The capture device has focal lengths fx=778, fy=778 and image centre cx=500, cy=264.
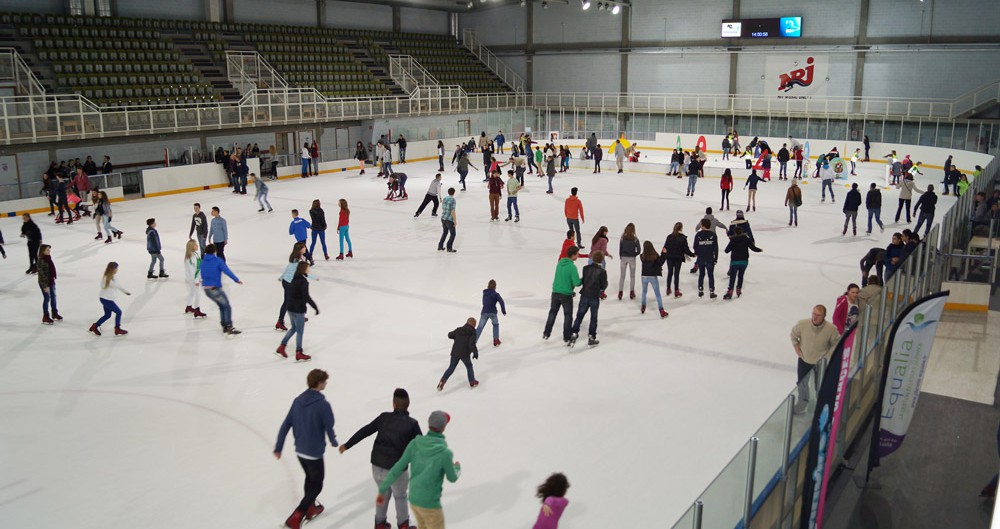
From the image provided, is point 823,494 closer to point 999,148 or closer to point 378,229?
point 378,229

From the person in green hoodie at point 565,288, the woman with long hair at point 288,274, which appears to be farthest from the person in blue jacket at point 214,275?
the person in green hoodie at point 565,288

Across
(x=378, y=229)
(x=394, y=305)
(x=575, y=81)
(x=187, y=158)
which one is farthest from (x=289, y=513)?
(x=575, y=81)

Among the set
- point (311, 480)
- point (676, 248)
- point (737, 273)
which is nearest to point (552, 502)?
point (311, 480)

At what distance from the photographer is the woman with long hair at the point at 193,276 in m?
12.2

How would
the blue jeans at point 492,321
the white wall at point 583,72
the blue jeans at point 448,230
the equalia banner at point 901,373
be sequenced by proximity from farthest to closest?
the white wall at point 583,72, the blue jeans at point 448,230, the blue jeans at point 492,321, the equalia banner at point 901,373

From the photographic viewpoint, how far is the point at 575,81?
160 ft

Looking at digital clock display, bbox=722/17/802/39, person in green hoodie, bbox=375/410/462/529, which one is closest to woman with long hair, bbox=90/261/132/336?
person in green hoodie, bbox=375/410/462/529

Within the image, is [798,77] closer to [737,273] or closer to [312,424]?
[737,273]

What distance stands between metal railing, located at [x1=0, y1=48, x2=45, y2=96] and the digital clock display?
105 feet

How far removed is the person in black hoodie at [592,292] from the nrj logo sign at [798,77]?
32671mm

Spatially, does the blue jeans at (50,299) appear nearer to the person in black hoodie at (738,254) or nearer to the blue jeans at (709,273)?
the blue jeans at (709,273)

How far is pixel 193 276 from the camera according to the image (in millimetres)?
12516

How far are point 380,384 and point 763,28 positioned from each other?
36367 millimetres

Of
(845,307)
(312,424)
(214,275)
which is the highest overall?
(214,275)
